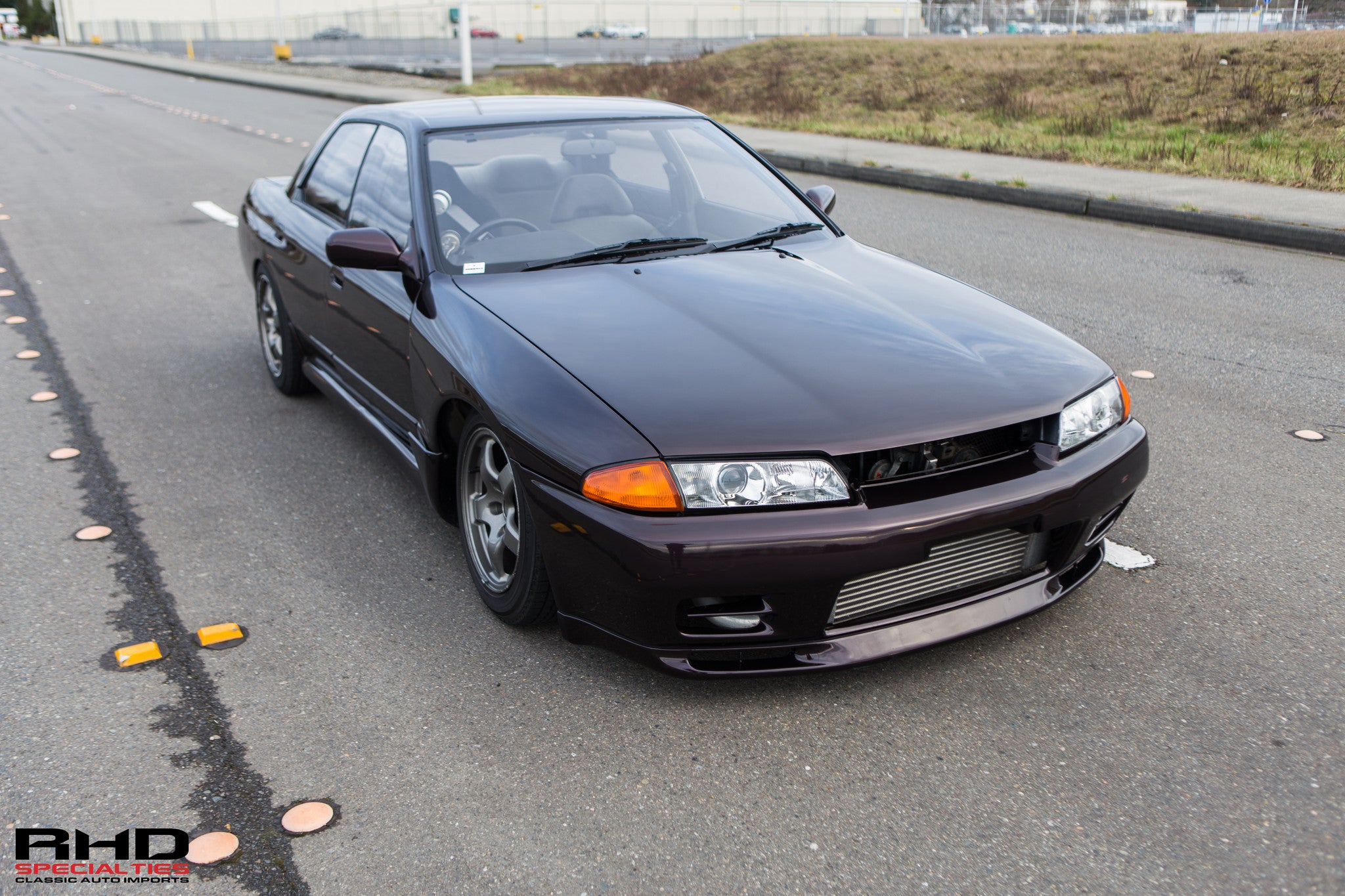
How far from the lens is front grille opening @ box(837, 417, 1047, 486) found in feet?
8.78

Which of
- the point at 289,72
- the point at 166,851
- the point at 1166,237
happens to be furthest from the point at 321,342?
the point at 289,72

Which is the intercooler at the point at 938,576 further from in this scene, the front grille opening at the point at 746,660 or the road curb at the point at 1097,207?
the road curb at the point at 1097,207

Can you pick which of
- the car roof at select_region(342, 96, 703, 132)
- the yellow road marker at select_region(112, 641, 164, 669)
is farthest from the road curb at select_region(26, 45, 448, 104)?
the yellow road marker at select_region(112, 641, 164, 669)

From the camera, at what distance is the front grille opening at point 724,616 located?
8.66 feet

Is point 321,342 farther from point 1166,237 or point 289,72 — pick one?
point 289,72

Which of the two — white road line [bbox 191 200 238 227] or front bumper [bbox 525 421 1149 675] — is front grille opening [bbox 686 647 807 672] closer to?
front bumper [bbox 525 421 1149 675]

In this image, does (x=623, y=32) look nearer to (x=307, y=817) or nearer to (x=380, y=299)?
(x=380, y=299)

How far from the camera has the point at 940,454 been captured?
9.04 feet

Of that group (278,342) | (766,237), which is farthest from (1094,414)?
(278,342)

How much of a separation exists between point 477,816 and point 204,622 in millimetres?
1354

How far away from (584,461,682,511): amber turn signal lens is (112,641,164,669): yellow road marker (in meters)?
1.49

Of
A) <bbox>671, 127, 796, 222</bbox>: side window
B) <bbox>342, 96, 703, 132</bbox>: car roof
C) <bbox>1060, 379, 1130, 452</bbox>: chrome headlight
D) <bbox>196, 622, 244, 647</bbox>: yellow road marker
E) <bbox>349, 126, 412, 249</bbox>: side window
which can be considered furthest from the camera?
<bbox>671, 127, 796, 222</bbox>: side window

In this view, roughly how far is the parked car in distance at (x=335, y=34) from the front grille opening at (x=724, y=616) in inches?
2313

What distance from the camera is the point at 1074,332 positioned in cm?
611
